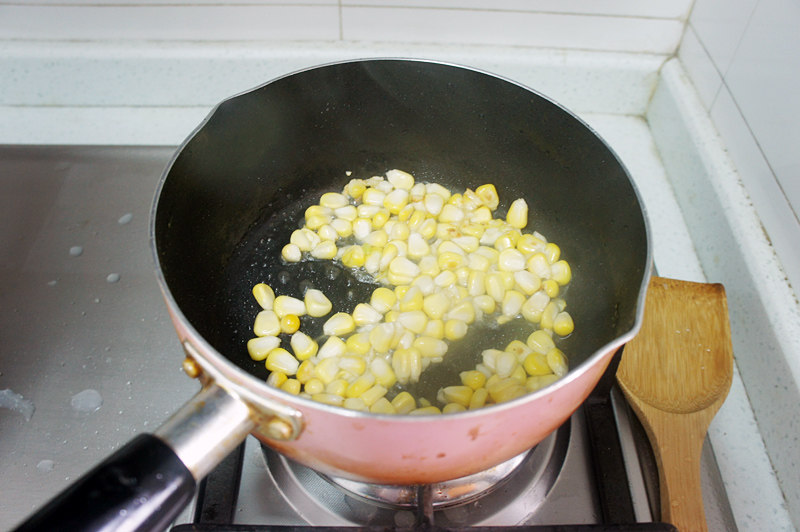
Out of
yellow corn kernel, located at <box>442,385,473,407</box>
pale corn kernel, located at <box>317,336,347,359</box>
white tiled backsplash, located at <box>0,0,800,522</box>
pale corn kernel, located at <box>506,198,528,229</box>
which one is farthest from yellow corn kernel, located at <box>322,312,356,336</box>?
white tiled backsplash, located at <box>0,0,800,522</box>

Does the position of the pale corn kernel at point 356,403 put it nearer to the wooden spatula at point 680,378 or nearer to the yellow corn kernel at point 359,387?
the yellow corn kernel at point 359,387

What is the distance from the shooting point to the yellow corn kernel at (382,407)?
1.78ft

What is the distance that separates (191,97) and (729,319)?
29.7 inches

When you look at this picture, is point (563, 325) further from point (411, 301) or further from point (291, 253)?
point (291, 253)

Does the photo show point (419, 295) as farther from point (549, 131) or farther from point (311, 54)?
point (311, 54)

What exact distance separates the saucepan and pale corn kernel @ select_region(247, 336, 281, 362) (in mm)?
16

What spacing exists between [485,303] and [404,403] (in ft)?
0.55

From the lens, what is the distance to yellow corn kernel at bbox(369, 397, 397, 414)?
54cm

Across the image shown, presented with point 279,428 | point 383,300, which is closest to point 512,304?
point 383,300

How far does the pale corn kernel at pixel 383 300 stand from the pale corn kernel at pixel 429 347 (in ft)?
0.18

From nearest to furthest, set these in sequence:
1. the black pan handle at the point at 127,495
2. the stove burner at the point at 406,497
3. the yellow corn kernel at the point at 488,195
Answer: the black pan handle at the point at 127,495 → the stove burner at the point at 406,497 → the yellow corn kernel at the point at 488,195

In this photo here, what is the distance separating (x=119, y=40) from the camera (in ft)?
2.73

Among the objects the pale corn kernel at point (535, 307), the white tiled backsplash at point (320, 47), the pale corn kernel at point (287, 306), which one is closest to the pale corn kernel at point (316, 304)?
the pale corn kernel at point (287, 306)

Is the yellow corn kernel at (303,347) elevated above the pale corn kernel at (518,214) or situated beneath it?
situated beneath
